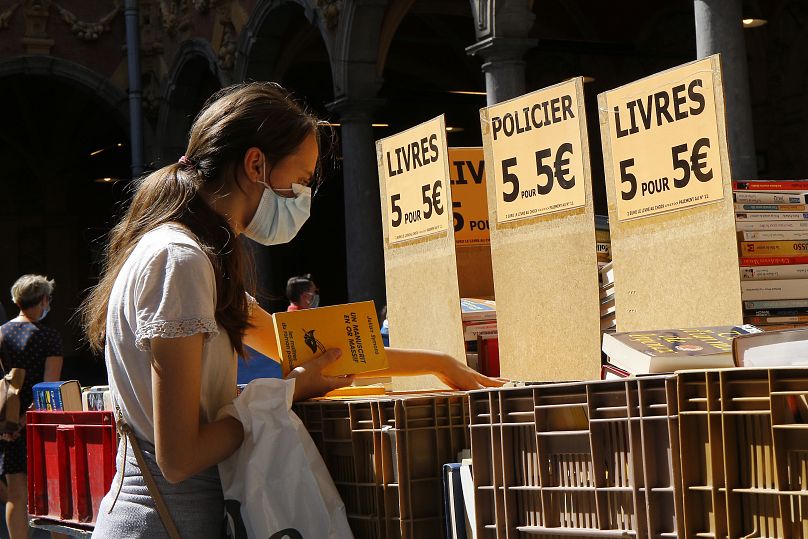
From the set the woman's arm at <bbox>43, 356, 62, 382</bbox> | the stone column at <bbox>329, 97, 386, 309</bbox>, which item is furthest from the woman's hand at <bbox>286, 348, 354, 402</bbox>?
the stone column at <bbox>329, 97, 386, 309</bbox>

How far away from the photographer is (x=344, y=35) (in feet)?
45.0

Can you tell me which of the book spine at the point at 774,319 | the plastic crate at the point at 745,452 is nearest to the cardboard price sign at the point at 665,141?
the book spine at the point at 774,319

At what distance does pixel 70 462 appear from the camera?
389 centimetres

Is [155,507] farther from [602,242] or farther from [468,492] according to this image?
[602,242]

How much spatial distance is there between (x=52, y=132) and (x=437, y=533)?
2702 centimetres

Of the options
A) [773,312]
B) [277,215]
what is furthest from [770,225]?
[277,215]

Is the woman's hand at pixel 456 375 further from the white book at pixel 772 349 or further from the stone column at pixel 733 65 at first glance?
the stone column at pixel 733 65

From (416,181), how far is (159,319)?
2293 mm

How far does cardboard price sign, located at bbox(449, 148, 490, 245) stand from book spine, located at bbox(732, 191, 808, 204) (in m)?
1.43

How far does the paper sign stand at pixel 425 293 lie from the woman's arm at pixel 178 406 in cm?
204

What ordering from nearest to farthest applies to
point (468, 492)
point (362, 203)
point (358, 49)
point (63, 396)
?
point (468, 492)
point (63, 396)
point (362, 203)
point (358, 49)

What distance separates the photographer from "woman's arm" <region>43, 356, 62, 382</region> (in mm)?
7223

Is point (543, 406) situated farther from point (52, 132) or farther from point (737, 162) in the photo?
point (52, 132)

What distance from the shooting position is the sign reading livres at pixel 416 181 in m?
4.18
